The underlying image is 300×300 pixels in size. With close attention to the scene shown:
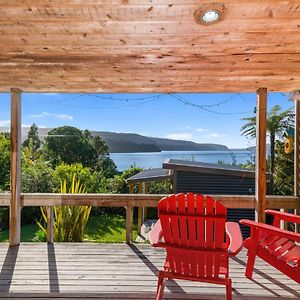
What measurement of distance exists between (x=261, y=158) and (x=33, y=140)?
11.7 meters

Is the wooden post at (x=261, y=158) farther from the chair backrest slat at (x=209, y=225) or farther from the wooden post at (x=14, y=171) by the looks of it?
the wooden post at (x=14, y=171)

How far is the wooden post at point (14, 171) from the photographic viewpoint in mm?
4250

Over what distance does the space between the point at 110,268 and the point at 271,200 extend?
2467mm

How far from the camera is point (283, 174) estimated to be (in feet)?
33.6

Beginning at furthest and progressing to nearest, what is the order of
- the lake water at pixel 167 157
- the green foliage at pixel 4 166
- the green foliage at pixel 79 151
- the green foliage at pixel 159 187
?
1. the green foliage at pixel 79 151
2. the lake water at pixel 167 157
3. the green foliage at pixel 159 187
4. the green foliage at pixel 4 166

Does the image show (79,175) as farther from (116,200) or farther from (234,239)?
(234,239)

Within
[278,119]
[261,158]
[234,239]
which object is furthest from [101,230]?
[234,239]

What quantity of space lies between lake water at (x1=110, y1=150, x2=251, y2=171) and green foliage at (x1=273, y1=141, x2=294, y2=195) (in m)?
1.45

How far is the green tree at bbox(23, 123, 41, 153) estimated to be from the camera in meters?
13.0

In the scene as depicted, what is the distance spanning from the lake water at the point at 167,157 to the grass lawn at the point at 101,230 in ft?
8.90

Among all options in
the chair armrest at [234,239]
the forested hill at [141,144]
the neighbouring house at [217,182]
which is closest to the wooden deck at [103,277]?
the chair armrest at [234,239]

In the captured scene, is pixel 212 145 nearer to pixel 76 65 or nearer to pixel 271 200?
pixel 271 200

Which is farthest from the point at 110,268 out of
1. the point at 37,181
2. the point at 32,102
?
the point at 32,102

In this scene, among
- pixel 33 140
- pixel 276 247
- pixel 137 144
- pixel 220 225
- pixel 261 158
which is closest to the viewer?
pixel 220 225
